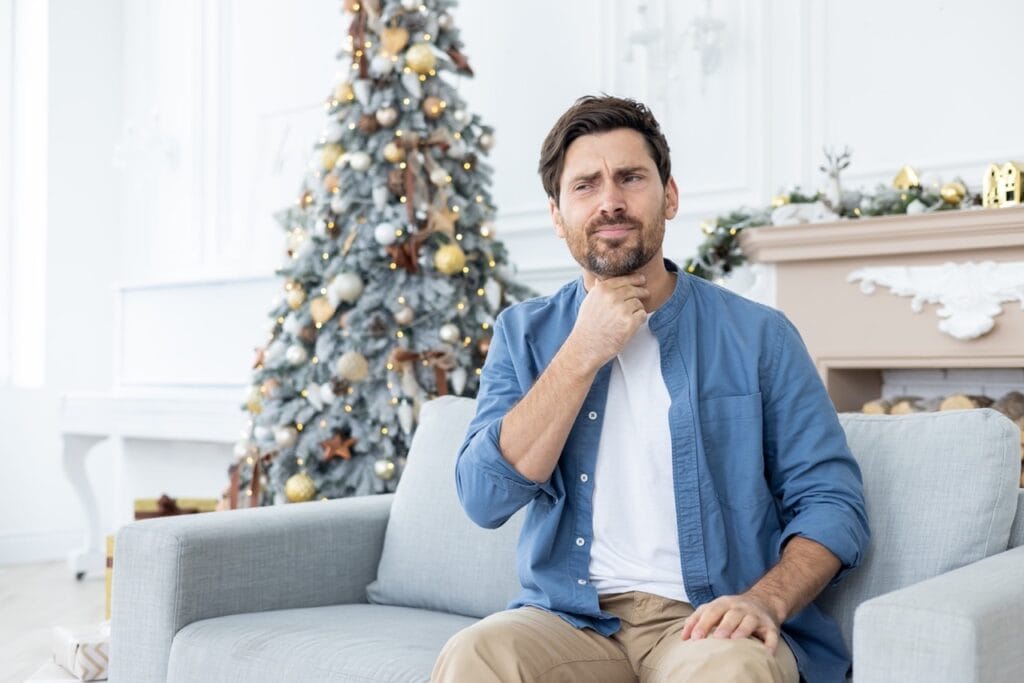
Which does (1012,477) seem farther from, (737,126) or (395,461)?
(737,126)

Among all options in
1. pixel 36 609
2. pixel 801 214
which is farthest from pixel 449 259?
pixel 36 609

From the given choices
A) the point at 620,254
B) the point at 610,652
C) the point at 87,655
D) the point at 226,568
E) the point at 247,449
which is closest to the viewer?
the point at 610,652

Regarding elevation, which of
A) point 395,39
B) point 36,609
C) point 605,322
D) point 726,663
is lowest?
point 36,609

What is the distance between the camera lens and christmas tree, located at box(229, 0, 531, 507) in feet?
11.6

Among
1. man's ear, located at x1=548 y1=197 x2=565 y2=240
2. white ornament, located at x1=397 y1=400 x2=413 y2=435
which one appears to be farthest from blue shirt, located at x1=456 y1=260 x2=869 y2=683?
white ornament, located at x1=397 y1=400 x2=413 y2=435

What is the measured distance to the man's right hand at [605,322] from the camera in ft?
5.59

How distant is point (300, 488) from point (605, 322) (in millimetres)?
2003

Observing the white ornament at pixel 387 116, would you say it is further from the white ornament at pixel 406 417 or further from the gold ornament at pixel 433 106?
the white ornament at pixel 406 417

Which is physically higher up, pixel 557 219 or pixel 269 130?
pixel 269 130

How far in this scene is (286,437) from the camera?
3.54m

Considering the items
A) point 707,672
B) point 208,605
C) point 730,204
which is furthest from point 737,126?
point 707,672

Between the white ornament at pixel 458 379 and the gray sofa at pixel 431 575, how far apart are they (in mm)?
969

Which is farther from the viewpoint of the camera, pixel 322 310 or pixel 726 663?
pixel 322 310

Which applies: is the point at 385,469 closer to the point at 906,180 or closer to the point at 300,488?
the point at 300,488
